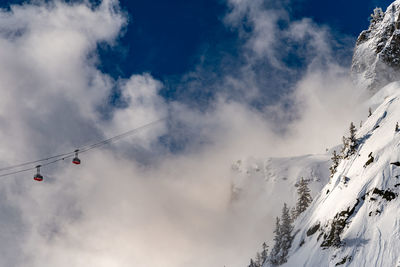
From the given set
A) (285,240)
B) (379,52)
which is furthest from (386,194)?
(379,52)

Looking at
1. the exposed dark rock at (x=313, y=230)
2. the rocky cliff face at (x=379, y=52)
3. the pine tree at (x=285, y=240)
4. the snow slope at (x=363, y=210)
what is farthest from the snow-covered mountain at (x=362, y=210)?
the rocky cliff face at (x=379, y=52)

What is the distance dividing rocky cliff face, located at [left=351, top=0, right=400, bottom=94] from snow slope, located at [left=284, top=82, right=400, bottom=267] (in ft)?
425

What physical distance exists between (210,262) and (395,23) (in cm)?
16126

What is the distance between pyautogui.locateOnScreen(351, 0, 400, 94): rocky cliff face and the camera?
151 meters

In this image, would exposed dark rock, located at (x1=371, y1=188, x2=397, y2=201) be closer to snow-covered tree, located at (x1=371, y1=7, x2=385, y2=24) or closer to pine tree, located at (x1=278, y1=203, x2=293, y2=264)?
pine tree, located at (x1=278, y1=203, x2=293, y2=264)

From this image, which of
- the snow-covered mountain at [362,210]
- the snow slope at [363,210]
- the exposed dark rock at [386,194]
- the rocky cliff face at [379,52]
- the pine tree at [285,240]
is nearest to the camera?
the snow slope at [363,210]

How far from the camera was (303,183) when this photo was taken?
217 ft

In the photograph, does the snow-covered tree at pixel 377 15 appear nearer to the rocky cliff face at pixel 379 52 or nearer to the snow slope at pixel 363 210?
the rocky cliff face at pixel 379 52

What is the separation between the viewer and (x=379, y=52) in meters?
163

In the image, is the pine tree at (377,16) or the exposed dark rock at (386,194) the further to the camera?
the pine tree at (377,16)

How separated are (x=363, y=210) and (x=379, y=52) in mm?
161578

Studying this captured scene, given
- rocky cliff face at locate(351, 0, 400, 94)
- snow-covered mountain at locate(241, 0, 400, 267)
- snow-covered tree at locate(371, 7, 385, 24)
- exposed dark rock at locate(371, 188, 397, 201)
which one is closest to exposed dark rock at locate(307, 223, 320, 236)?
snow-covered mountain at locate(241, 0, 400, 267)

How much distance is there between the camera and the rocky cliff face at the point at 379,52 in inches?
5935

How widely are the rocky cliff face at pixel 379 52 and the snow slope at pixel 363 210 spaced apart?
130 m
